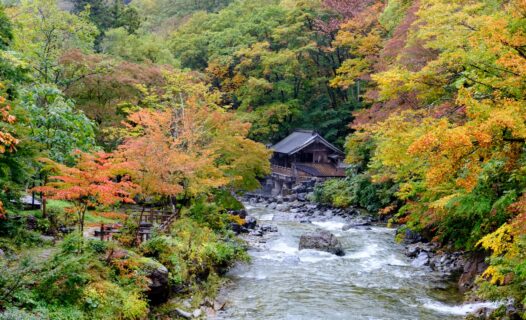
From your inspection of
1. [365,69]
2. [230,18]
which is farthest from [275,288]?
[230,18]

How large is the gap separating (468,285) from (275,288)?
6.37 metres

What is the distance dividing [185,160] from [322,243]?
309 inches

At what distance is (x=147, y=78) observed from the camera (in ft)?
91.0

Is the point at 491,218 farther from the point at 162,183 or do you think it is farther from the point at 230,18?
the point at 230,18

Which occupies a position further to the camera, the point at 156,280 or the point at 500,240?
the point at 156,280

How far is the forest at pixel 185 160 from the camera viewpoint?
10602 mm

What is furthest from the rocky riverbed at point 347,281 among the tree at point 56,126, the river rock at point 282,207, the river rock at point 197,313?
the river rock at point 282,207

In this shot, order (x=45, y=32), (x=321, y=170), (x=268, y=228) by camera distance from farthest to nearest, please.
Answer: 1. (x=321, y=170)
2. (x=268, y=228)
3. (x=45, y=32)

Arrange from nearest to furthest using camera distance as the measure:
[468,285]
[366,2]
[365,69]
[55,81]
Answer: [468,285]
[55,81]
[365,69]
[366,2]

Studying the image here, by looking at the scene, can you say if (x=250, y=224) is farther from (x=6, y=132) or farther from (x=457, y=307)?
(x=6, y=132)

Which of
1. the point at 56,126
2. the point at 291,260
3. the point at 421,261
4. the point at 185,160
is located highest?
the point at 56,126

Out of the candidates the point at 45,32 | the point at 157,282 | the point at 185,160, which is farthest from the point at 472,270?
the point at 45,32

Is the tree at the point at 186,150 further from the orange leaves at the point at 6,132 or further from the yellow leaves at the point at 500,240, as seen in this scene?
the yellow leaves at the point at 500,240

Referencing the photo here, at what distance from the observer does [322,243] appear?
2156 centimetres
